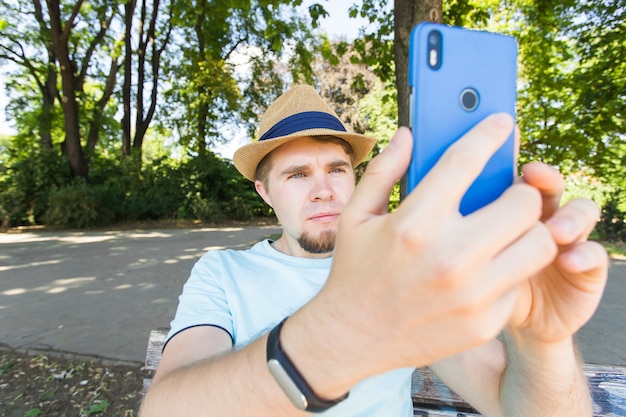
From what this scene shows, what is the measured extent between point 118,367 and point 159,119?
1641 cm

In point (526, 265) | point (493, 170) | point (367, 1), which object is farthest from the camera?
point (367, 1)

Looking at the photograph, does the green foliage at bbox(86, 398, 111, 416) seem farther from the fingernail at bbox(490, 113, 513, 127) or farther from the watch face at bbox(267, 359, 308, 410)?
the fingernail at bbox(490, 113, 513, 127)

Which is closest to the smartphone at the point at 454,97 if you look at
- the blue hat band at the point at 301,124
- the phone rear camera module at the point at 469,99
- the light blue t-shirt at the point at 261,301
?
the phone rear camera module at the point at 469,99

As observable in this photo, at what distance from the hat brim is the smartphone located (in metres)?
1.00

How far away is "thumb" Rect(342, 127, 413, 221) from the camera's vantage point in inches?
26.0

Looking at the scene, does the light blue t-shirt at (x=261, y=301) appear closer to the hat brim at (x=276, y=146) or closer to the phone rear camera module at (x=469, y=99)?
the hat brim at (x=276, y=146)

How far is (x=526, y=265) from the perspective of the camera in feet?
1.95

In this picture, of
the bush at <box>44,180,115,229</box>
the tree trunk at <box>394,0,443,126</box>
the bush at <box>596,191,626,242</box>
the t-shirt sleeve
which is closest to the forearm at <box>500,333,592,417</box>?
the t-shirt sleeve

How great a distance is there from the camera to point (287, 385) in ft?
2.45

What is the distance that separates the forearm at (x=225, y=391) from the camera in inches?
31.5

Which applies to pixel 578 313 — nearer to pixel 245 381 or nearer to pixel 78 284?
pixel 245 381

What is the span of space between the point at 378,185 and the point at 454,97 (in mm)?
268

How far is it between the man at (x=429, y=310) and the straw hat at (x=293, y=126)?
83 centimetres

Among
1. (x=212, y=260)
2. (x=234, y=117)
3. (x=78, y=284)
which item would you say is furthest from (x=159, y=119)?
(x=212, y=260)
